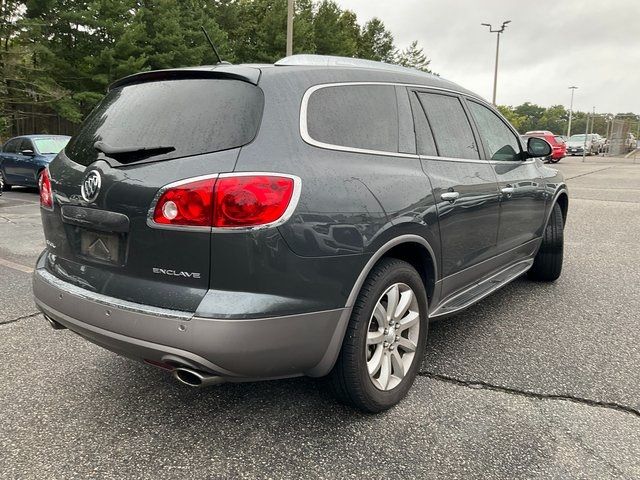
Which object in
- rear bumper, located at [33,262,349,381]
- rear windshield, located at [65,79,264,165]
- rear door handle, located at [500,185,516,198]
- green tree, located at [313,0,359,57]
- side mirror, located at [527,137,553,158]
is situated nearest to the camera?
rear bumper, located at [33,262,349,381]

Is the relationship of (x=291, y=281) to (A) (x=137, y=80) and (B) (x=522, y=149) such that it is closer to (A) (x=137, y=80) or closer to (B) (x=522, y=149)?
(A) (x=137, y=80)

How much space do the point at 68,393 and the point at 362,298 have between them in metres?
1.69

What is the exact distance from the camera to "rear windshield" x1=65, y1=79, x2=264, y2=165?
7.18 ft

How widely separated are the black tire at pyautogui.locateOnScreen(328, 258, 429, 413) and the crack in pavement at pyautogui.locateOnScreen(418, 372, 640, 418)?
455 mm

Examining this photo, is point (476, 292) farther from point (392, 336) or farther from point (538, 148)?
point (538, 148)

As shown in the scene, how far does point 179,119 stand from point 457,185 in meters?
1.60

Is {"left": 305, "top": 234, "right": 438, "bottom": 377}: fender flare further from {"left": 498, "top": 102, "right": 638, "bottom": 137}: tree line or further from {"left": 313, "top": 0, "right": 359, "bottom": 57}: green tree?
{"left": 498, "top": 102, "right": 638, "bottom": 137}: tree line

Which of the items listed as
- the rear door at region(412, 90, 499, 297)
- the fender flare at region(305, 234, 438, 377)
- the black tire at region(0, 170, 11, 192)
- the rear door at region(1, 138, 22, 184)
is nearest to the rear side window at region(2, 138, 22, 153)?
the rear door at region(1, 138, 22, 184)

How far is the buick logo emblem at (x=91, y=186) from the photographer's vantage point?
2.29m

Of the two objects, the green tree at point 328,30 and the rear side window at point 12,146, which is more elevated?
the green tree at point 328,30

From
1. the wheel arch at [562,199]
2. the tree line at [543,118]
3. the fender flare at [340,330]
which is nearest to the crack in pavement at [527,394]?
the fender flare at [340,330]

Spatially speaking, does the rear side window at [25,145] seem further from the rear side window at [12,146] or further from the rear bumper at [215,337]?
the rear bumper at [215,337]

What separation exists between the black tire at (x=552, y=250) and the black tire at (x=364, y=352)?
2.66 metres

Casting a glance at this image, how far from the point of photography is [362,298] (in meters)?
2.38
